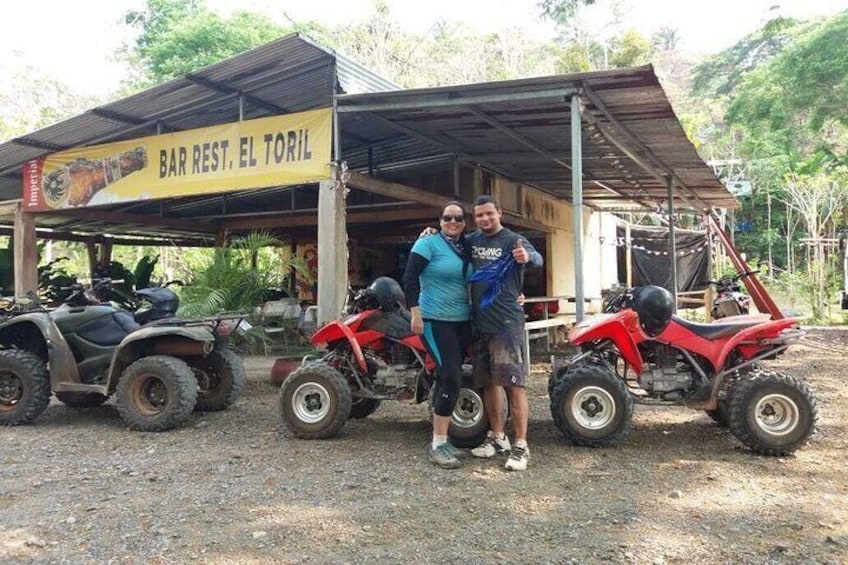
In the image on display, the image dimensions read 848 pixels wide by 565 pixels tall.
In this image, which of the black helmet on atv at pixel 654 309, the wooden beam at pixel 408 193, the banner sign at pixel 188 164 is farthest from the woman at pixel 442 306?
the wooden beam at pixel 408 193

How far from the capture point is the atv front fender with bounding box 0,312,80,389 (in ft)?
18.3

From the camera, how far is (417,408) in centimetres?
614

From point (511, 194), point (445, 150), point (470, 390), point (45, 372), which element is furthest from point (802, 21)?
point (45, 372)

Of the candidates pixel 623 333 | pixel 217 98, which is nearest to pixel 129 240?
pixel 217 98

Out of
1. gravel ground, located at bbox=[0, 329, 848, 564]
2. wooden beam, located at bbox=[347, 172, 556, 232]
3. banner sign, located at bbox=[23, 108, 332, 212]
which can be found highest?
banner sign, located at bbox=[23, 108, 332, 212]

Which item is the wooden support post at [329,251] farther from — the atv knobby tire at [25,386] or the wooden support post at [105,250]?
the wooden support post at [105,250]

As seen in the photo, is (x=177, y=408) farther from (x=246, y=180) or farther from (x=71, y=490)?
(x=246, y=180)

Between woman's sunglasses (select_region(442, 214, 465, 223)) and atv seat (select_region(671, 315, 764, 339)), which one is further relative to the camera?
atv seat (select_region(671, 315, 764, 339))

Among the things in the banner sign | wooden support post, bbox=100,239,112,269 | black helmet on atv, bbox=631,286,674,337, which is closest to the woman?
black helmet on atv, bbox=631,286,674,337

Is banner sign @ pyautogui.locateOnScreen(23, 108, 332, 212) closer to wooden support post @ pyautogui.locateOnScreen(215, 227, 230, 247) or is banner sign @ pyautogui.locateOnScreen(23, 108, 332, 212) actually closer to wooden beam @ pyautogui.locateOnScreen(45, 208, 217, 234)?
wooden beam @ pyautogui.locateOnScreen(45, 208, 217, 234)

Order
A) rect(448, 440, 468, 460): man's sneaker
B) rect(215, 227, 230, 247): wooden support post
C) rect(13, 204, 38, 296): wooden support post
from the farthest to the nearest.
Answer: rect(215, 227, 230, 247): wooden support post
rect(13, 204, 38, 296): wooden support post
rect(448, 440, 468, 460): man's sneaker

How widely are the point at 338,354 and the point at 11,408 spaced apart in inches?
112

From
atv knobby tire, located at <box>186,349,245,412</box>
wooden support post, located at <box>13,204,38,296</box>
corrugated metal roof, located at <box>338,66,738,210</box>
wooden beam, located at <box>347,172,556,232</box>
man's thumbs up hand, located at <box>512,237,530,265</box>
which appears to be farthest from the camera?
wooden support post, located at <box>13,204,38,296</box>

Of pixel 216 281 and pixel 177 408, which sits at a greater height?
pixel 216 281
